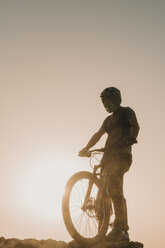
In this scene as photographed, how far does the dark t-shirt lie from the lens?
7570mm

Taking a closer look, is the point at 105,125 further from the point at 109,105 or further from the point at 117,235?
the point at 117,235

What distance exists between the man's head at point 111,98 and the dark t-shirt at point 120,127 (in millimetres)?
167

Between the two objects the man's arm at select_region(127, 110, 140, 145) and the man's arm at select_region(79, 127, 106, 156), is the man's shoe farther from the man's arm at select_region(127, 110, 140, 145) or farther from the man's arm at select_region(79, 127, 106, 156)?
the man's arm at select_region(79, 127, 106, 156)

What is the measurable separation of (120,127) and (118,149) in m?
0.56

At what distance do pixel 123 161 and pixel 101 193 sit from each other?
0.90 m

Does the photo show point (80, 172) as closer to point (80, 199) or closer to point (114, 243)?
point (80, 199)

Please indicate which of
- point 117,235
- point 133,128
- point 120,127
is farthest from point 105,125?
point 117,235

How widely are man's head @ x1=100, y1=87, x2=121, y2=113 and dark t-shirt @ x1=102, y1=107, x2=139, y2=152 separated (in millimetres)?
167

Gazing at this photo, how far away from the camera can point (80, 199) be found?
7.05 m

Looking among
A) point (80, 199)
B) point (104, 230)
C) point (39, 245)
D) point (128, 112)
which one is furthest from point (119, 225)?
point (128, 112)

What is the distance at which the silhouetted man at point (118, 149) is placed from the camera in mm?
7355

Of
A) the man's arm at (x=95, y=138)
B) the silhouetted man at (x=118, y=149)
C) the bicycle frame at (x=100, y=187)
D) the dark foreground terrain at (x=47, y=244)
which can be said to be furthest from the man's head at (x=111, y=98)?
the dark foreground terrain at (x=47, y=244)

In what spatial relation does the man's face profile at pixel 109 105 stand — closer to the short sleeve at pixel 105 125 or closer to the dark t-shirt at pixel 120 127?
the dark t-shirt at pixel 120 127

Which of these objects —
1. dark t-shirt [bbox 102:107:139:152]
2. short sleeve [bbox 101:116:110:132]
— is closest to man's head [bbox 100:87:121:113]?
dark t-shirt [bbox 102:107:139:152]
